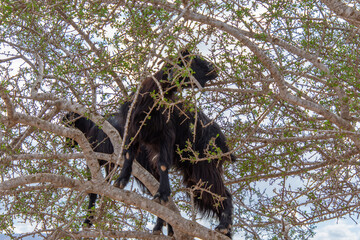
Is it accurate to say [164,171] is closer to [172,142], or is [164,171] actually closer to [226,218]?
[172,142]

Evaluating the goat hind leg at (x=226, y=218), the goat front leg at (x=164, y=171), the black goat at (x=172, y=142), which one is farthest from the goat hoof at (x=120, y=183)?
the goat hind leg at (x=226, y=218)

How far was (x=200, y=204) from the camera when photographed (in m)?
4.97

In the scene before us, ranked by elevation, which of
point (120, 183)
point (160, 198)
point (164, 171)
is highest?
point (164, 171)

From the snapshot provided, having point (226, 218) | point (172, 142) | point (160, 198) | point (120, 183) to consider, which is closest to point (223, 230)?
point (226, 218)

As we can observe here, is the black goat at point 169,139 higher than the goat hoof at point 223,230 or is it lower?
higher

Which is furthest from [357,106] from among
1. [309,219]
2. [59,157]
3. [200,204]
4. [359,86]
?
[59,157]

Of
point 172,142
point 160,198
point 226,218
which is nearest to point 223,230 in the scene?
point 226,218

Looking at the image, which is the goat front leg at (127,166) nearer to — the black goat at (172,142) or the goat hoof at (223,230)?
the black goat at (172,142)

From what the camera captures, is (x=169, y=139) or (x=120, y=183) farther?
(x=169, y=139)

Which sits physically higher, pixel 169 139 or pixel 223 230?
pixel 169 139

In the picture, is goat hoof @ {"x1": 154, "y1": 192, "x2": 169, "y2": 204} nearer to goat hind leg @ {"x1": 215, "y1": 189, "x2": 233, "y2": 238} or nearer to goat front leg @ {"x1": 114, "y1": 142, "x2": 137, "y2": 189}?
goat front leg @ {"x1": 114, "y1": 142, "x2": 137, "y2": 189}

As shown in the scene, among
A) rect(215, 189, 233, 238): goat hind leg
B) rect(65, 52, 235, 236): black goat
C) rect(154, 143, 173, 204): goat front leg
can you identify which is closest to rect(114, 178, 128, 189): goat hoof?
rect(65, 52, 235, 236): black goat

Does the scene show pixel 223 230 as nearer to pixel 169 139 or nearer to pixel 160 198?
pixel 160 198

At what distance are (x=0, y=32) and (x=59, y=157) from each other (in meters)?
1.84
